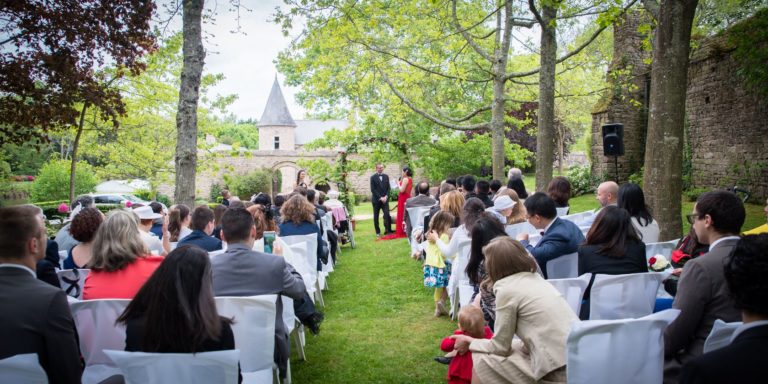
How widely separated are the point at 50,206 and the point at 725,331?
2638cm

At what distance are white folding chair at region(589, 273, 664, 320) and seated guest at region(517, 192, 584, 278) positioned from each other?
0.84 meters

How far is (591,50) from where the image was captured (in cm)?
1569

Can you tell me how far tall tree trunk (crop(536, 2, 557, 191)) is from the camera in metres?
9.62

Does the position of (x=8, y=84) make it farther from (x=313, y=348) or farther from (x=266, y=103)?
(x=266, y=103)

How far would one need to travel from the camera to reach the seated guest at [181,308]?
234cm

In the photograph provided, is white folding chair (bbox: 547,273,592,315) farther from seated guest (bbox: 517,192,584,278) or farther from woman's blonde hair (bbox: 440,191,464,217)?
woman's blonde hair (bbox: 440,191,464,217)

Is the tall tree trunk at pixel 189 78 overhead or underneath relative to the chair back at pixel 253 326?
overhead

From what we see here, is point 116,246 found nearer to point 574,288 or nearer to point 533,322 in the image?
point 533,322

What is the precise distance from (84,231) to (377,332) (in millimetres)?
2901

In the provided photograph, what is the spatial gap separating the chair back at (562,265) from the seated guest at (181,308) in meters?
2.97

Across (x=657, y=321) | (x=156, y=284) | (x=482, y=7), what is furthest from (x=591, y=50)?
(x=156, y=284)

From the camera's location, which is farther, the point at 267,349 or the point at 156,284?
the point at 267,349

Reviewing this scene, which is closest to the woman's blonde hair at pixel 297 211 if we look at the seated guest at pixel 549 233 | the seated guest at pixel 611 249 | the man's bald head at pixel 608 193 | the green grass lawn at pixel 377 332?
the green grass lawn at pixel 377 332

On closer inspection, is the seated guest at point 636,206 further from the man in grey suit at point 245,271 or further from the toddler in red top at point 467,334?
the man in grey suit at point 245,271
